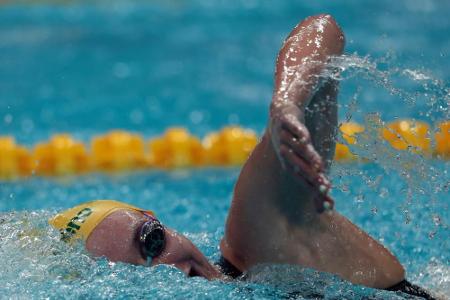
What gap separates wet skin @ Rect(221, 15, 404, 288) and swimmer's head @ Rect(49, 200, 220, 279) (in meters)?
0.12

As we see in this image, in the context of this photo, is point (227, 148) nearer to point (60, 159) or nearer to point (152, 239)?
point (60, 159)

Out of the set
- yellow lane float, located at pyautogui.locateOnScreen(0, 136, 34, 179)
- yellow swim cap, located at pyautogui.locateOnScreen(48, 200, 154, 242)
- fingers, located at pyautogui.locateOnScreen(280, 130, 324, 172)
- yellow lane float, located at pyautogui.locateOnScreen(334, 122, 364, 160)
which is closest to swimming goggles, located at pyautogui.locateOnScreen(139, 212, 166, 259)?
yellow swim cap, located at pyautogui.locateOnScreen(48, 200, 154, 242)

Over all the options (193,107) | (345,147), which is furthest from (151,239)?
(193,107)

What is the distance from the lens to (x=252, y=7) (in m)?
6.30

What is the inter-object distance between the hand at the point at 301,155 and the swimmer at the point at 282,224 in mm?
156

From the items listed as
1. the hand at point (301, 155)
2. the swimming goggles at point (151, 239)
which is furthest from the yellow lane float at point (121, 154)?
the hand at point (301, 155)

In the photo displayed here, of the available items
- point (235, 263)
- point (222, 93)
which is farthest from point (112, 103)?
point (235, 263)

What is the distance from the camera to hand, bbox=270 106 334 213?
1258 millimetres

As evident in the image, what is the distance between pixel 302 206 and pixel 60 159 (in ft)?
8.03

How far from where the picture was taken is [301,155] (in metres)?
1.28

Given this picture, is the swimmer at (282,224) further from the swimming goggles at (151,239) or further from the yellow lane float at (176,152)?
the yellow lane float at (176,152)

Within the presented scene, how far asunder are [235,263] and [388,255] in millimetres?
360

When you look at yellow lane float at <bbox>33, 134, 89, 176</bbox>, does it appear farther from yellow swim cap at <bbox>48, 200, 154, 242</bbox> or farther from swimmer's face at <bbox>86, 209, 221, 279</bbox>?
swimmer's face at <bbox>86, 209, 221, 279</bbox>

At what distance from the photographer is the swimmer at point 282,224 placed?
1590 mm
